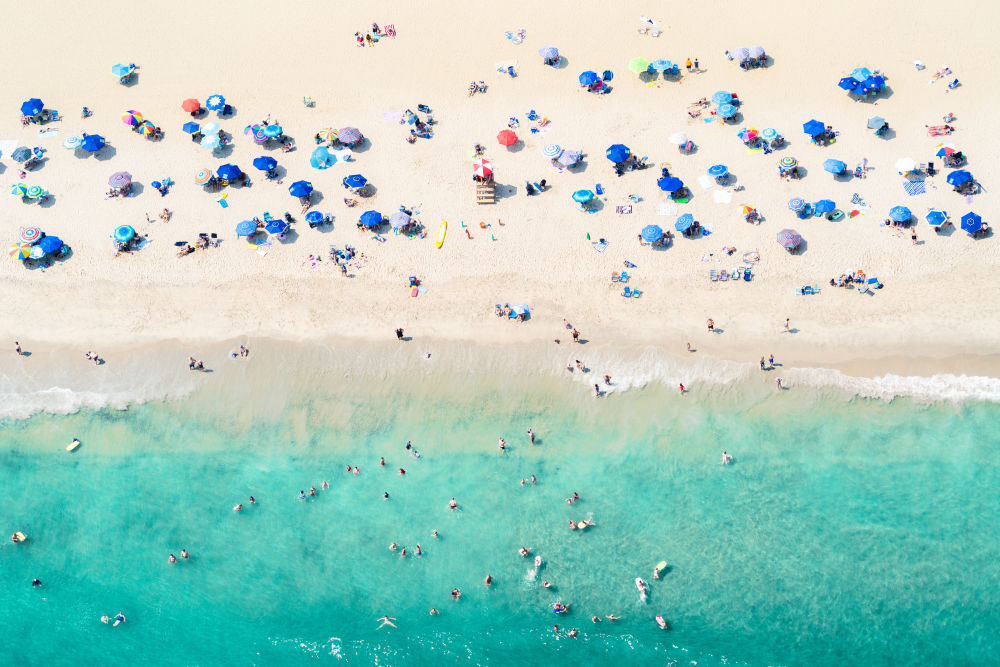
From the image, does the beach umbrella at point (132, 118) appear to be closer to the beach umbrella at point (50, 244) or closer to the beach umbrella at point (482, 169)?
the beach umbrella at point (50, 244)

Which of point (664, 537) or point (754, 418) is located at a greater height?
point (754, 418)

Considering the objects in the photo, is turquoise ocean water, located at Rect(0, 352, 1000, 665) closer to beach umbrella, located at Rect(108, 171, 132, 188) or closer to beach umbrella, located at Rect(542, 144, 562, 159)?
beach umbrella, located at Rect(108, 171, 132, 188)

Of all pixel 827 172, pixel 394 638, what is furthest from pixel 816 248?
pixel 394 638

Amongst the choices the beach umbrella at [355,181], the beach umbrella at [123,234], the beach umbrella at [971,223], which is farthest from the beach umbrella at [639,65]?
the beach umbrella at [123,234]

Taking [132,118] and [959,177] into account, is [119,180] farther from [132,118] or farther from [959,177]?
[959,177]

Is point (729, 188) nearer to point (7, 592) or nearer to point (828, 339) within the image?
point (828, 339)

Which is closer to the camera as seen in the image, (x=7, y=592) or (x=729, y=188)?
(x=7, y=592)

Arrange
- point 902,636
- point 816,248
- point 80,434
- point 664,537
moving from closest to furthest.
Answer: point 902,636, point 664,537, point 80,434, point 816,248

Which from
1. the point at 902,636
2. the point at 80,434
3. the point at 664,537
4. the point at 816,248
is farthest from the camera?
the point at 816,248
